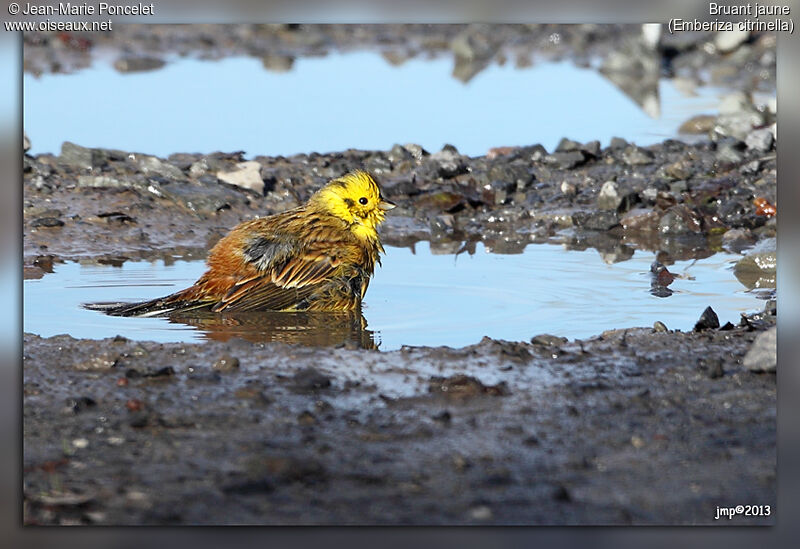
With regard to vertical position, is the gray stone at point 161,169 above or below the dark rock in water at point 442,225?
above

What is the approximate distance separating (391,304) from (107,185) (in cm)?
388

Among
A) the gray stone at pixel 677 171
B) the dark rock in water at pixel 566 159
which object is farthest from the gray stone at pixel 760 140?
the dark rock in water at pixel 566 159

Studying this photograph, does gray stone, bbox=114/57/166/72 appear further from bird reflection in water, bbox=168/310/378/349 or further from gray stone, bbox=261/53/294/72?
bird reflection in water, bbox=168/310/378/349

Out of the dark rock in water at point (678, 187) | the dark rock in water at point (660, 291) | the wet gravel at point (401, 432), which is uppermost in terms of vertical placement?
the dark rock in water at point (678, 187)

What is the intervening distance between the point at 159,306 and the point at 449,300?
185 cm

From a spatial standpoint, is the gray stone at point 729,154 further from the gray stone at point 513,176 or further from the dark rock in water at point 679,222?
the gray stone at point 513,176

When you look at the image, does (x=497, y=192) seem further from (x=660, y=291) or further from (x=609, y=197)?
(x=660, y=291)

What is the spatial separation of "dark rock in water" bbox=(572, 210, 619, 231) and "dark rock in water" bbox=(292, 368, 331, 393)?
16.0 feet

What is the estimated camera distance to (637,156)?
11031 mm

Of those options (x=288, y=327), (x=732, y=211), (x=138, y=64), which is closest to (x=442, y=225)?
(x=732, y=211)

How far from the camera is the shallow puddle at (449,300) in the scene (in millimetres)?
6461

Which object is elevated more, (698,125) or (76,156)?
(698,125)

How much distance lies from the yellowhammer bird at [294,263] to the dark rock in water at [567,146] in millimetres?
4186

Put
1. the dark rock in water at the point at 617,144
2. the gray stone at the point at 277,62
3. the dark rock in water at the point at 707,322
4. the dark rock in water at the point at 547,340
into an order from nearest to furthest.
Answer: the dark rock in water at the point at 547,340, the dark rock in water at the point at 707,322, the dark rock in water at the point at 617,144, the gray stone at the point at 277,62
